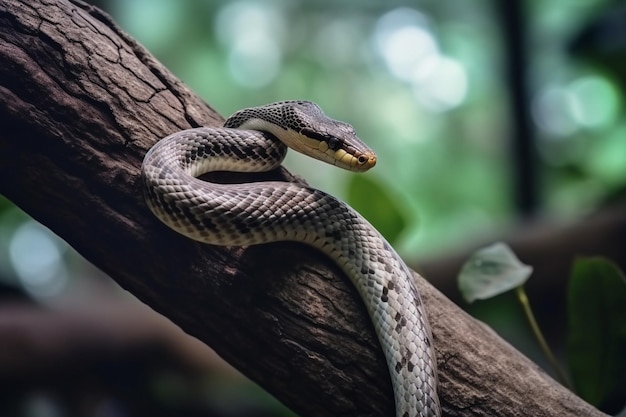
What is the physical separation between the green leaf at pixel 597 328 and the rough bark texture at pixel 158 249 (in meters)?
0.63

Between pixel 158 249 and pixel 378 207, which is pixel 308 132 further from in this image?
pixel 378 207

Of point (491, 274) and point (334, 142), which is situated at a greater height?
point (334, 142)

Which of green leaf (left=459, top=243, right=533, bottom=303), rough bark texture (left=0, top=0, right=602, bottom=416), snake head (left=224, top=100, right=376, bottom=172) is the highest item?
snake head (left=224, top=100, right=376, bottom=172)

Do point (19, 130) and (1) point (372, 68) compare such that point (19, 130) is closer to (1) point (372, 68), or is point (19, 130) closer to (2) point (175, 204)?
(2) point (175, 204)

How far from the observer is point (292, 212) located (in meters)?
2.12

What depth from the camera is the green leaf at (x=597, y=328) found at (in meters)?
2.85

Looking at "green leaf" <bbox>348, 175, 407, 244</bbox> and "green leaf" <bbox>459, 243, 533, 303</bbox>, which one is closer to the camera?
"green leaf" <bbox>459, 243, 533, 303</bbox>

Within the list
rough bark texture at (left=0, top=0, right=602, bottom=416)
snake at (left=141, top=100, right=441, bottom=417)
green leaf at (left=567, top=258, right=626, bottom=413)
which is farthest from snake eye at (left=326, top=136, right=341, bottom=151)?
green leaf at (left=567, top=258, right=626, bottom=413)

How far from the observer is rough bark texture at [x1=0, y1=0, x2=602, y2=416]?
2018mm

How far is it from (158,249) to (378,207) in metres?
1.46

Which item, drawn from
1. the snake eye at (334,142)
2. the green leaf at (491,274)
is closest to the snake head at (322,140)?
the snake eye at (334,142)

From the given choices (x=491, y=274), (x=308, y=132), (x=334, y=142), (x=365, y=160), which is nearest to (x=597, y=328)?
(x=491, y=274)

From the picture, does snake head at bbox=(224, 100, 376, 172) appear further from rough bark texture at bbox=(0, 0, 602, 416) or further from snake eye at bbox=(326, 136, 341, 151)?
rough bark texture at bbox=(0, 0, 602, 416)

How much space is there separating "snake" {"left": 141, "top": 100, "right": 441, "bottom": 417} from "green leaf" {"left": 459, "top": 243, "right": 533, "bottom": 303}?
18.3 inches
